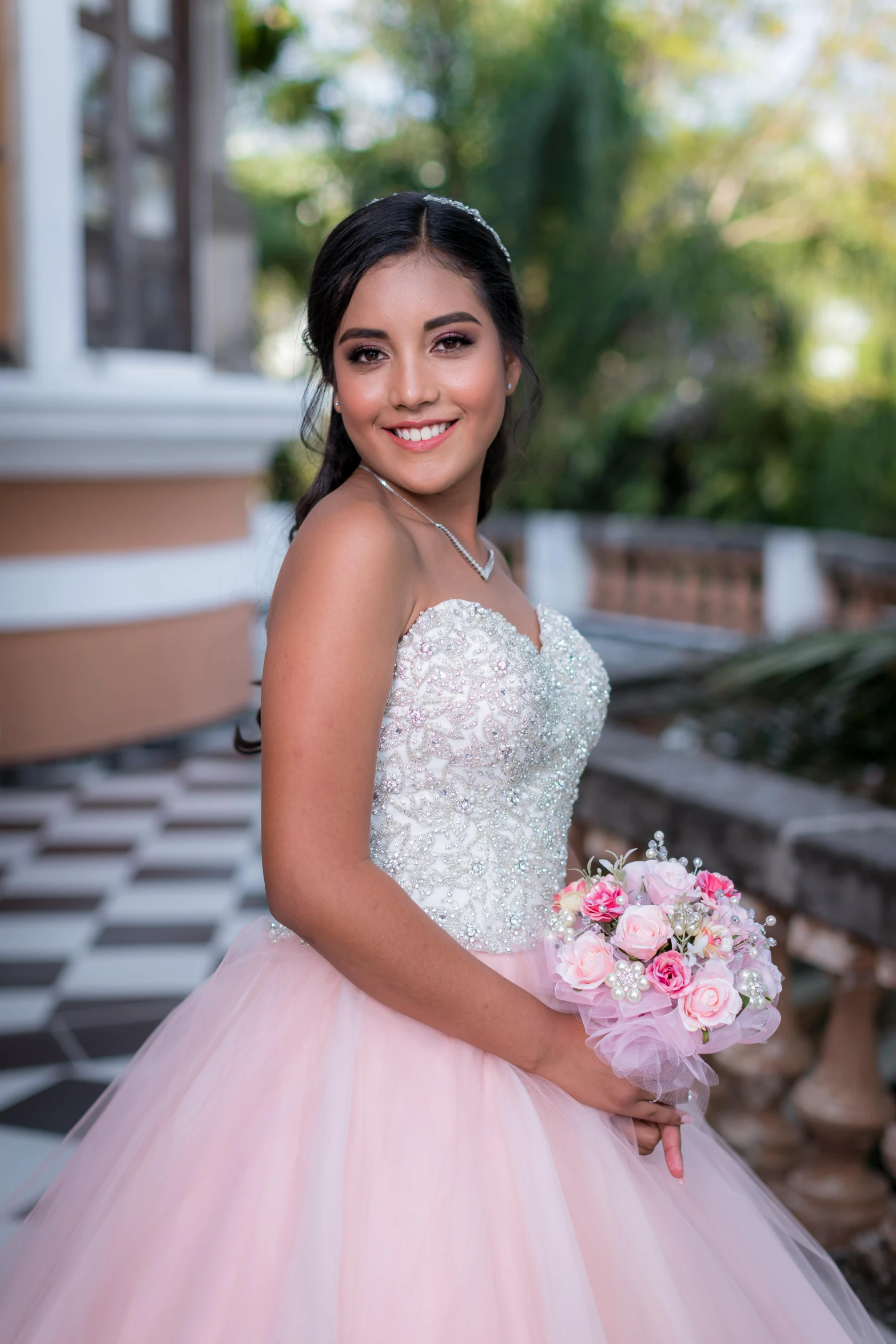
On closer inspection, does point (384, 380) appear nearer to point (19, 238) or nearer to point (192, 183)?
point (19, 238)

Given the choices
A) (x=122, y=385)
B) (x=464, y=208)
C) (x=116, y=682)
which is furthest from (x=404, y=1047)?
(x=116, y=682)

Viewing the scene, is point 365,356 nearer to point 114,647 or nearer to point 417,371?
point 417,371

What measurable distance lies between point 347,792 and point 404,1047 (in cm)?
29

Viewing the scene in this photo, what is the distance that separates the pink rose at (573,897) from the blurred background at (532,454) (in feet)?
2.19

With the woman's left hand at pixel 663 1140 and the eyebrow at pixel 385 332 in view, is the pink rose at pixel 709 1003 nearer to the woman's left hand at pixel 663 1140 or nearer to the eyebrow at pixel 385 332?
the woman's left hand at pixel 663 1140

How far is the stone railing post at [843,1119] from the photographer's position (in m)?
2.19

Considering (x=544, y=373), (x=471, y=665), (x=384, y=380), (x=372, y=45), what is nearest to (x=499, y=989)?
(x=471, y=665)

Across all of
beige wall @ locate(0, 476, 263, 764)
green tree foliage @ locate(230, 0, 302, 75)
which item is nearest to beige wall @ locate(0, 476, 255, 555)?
beige wall @ locate(0, 476, 263, 764)

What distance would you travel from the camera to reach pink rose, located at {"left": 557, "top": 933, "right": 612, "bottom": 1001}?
1276 millimetres

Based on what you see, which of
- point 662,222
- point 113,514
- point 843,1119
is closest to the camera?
point 843,1119

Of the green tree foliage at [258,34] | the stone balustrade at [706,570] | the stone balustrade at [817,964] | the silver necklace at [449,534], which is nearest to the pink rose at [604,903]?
the silver necklace at [449,534]

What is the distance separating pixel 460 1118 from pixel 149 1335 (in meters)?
0.35

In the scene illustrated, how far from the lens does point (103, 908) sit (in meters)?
4.11

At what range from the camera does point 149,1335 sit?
1204 millimetres
